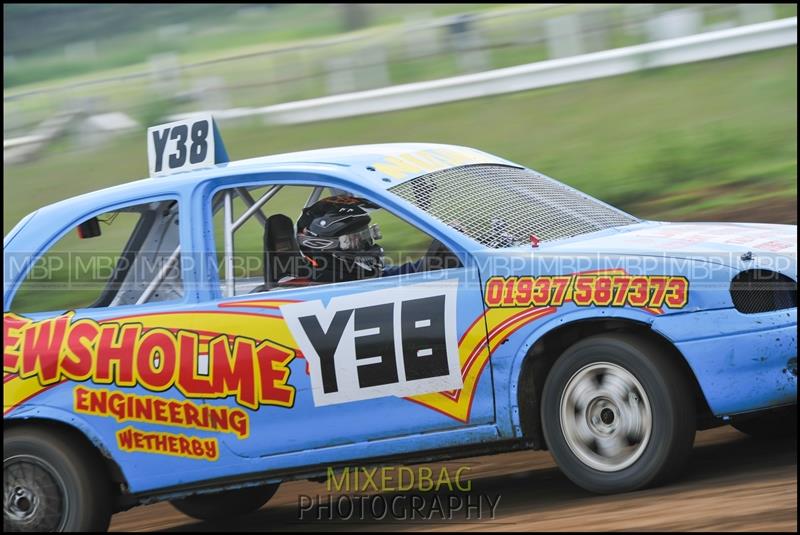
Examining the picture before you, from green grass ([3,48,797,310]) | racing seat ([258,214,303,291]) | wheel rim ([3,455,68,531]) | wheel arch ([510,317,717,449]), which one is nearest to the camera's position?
wheel arch ([510,317,717,449])

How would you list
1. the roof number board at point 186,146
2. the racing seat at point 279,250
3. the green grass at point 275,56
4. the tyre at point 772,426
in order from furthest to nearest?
the green grass at point 275,56, the roof number board at point 186,146, the tyre at point 772,426, the racing seat at point 279,250

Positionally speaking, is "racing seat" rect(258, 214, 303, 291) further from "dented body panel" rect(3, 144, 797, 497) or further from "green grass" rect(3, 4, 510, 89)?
"green grass" rect(3, 4, 510, 89)

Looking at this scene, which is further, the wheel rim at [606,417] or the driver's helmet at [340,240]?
the driver's helmet at [340,240]

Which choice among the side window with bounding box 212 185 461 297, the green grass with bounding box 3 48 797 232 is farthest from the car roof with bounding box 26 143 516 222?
the green grass with bounding box 3 48 797 232

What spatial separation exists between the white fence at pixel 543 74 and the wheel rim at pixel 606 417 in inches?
447

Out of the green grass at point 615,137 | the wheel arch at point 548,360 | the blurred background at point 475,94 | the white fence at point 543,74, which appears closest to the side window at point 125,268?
the wheel arch at point 548,360

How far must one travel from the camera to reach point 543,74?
16.8 metres

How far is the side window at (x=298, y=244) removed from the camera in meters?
5.95

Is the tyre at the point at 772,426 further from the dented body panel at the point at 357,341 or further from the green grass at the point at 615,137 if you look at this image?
the green grass at the point at 615,137

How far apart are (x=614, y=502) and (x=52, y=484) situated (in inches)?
102

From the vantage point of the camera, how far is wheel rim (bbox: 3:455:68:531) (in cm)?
599

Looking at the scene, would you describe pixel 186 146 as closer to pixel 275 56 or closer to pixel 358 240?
pixel 358 240

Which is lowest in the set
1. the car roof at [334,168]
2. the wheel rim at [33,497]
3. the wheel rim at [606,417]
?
the wheel rim at [33,497]

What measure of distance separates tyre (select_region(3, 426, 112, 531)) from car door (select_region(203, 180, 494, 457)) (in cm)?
74
